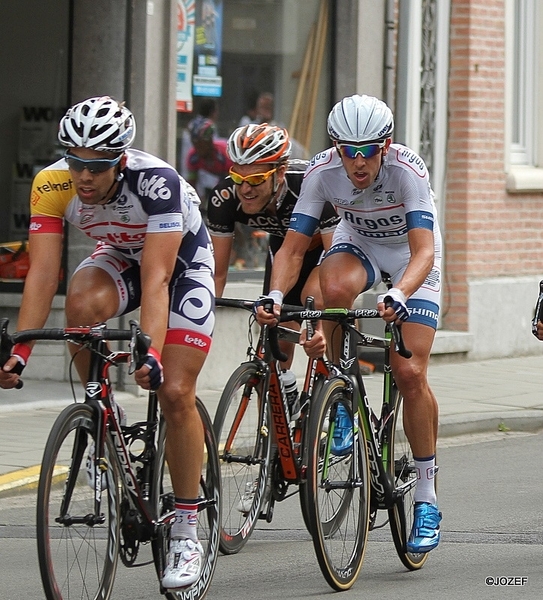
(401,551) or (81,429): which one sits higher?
(81,429)

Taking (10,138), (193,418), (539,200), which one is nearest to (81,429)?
Answer: (193,418)

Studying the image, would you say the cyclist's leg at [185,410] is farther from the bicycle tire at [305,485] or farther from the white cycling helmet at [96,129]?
the white cycling helmet at [96,129]

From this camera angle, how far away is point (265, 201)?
7.03 meters

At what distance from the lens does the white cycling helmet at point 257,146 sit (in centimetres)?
684

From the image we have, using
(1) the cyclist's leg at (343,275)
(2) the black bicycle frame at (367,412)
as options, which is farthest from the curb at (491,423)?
(2) the black bicycle frame at (367,412)

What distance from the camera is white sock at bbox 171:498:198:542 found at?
5.50 m

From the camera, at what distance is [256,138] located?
6.85 meters

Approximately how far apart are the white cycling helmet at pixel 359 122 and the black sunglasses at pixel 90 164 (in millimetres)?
1298

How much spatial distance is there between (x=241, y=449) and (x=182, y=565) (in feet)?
4.22

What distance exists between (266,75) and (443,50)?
2.18m

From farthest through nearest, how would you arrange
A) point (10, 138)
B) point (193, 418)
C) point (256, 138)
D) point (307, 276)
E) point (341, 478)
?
point (10, 138)
point (307, 276)
point (256, 138)
point (341, 478)
point (193, 418)

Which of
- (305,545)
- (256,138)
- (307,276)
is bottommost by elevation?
(305,545)

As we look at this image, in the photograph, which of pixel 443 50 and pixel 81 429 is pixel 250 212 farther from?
pixel 443 50

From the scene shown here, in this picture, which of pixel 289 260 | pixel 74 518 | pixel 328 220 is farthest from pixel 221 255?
pixel 74 518
